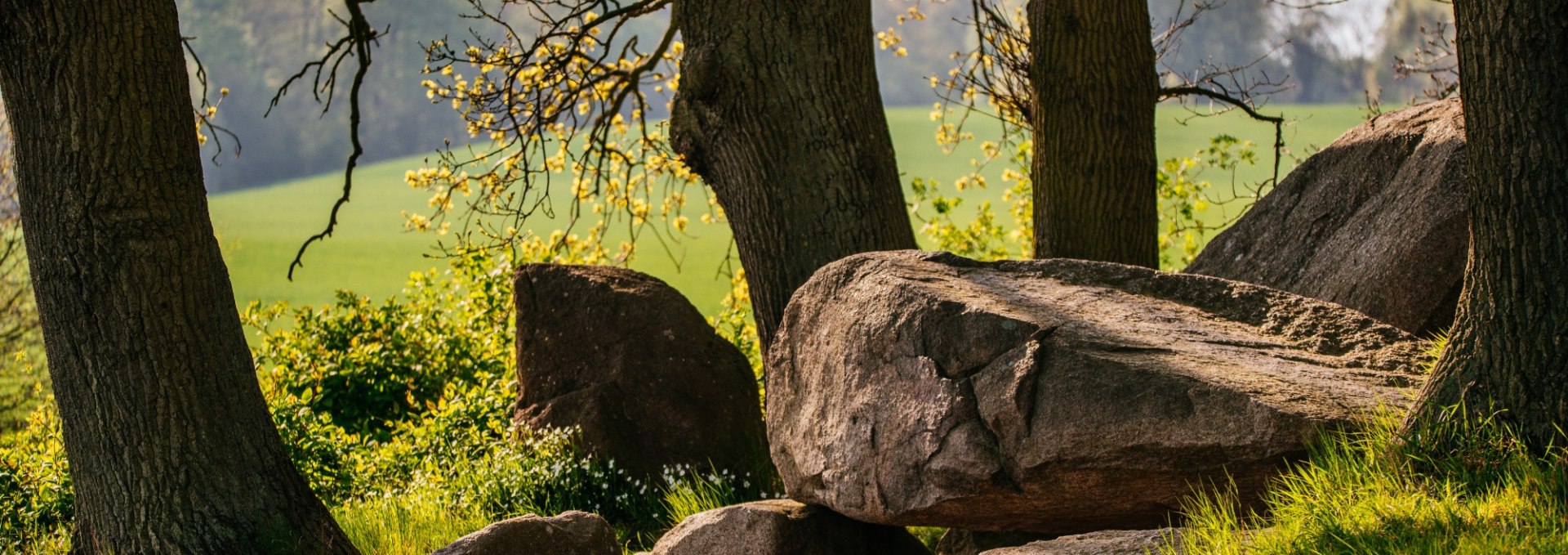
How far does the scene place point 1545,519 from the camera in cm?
311

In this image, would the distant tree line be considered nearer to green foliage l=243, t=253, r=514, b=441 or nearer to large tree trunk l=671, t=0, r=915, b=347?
green foliage l=243, t=253, r=514, b=441

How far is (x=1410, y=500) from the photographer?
3336 millimetres

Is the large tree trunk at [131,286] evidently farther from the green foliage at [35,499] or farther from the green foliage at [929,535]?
the green foliage at [929,535]

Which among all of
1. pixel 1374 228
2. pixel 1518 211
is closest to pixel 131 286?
pixel 1518 211

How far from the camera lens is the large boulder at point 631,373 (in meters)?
6.95

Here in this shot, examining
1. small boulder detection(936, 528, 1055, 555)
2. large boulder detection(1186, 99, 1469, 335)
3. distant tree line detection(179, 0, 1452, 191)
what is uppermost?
distant tree line detection(179, 0, 1452, 191)

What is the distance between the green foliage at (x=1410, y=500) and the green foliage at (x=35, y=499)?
606cm

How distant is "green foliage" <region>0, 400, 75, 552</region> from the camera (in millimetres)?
6633

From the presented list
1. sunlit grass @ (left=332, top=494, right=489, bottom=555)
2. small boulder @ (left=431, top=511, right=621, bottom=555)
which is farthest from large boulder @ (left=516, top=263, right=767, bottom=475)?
small boulder @ (left=431, top=511, right=621, bottom=555)

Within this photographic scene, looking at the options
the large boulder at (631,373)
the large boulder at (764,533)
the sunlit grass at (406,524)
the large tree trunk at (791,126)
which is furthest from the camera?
the large boulder at (631,373)

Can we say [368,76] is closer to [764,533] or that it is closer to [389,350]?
[389,350]

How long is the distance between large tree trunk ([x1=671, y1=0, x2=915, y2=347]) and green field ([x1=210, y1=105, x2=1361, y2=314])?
16759 mm

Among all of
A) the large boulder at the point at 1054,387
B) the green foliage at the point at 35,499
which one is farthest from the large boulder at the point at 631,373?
the green foliage at the point at 35,499

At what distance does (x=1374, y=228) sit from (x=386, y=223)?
3734 centimetres
